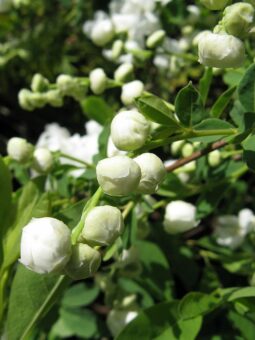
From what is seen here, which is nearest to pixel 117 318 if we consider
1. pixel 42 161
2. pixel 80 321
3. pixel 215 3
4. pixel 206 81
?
pixel 80 321

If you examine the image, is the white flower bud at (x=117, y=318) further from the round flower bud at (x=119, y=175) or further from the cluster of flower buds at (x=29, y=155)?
the round flower bud at (x=119, y=175)

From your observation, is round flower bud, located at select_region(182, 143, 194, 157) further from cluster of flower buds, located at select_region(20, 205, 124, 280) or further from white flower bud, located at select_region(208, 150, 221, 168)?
cluster of flower buds, located at select_region(20, 205, 124, 280)

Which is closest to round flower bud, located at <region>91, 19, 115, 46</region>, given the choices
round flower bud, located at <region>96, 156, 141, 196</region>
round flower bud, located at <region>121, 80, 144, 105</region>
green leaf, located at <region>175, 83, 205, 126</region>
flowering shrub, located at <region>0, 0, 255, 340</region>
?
flowering shrub, located at <region>0, 0, 255, 340</region>

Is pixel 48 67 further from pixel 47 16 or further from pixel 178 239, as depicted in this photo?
pixel 178 239

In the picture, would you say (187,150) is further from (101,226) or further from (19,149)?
(101,226)

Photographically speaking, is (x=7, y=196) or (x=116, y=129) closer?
(x=116, y=129)

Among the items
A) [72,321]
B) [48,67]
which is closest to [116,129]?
[72,321]
